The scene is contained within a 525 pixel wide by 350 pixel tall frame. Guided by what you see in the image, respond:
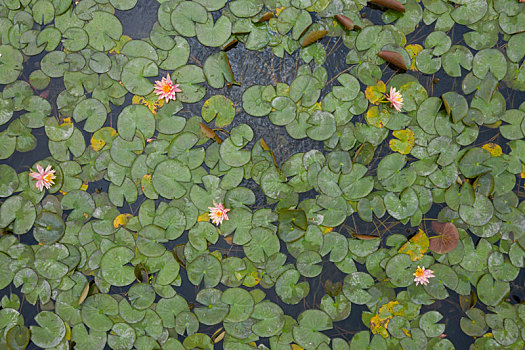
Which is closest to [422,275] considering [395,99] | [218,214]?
[395,99]

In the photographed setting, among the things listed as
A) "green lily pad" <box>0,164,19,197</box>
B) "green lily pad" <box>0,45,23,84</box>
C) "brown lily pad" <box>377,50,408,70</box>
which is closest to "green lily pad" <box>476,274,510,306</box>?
"brown lily pad" <box>377,50,408,70</box>

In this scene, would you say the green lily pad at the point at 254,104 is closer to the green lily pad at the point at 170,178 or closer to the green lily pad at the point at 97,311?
the green lily pad at the point at 170,178

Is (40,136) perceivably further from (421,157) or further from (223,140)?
(421,157)

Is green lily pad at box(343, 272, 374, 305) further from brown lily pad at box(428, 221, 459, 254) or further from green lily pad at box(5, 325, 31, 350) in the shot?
green lily pad at box(5, 325, 31, 350)

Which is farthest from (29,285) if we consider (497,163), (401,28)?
(497,163)

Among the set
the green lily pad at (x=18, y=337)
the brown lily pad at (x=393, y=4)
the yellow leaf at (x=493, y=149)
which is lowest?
the green lily pad at (x=18, y=337)

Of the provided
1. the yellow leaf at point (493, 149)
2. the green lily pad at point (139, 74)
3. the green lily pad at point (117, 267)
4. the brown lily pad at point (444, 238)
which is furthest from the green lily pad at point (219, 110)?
the yellow leaf at point (493, 149)

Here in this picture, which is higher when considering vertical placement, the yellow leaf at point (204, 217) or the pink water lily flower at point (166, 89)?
the pink water lily flower at point (166, 89)

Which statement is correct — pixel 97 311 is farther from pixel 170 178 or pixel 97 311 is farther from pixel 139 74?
pixel 139 74
